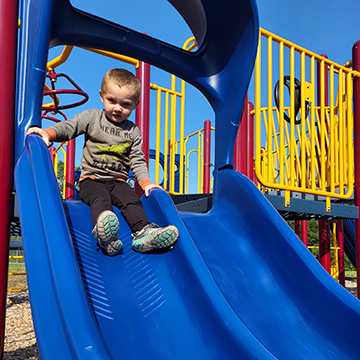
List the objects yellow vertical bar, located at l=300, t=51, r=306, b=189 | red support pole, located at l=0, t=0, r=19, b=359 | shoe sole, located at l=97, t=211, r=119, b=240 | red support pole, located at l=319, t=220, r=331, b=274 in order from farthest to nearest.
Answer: red support pole, located at l=319, t=220, r=331, b=274
yellow vertical bar, located at l=300, t=51, r=306, b=189
red support pole, located at l=0, t=0, r=19, b=359
shoe sole, located at l=97, t=211, r=119, b=240

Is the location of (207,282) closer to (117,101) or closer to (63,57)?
(117,101)

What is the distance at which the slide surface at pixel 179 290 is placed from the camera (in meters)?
1.00

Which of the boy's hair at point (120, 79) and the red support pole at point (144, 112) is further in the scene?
the red support pole at point (144, 112)

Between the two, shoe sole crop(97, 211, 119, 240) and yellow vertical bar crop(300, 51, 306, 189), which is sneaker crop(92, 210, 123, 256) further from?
yellow vertical bar crop(300, 51, 306, 189)

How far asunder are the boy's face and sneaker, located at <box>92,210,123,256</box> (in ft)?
2.21

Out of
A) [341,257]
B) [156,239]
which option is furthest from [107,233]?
[341,257]

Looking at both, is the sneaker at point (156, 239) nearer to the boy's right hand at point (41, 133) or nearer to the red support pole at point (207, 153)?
the boy's right hand at point (41, 133)

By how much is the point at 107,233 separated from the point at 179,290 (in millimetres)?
390

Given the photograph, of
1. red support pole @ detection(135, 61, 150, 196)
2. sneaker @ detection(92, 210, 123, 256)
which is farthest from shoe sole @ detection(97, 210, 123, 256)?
red support pole @ detection(135, 61, 150, 196)

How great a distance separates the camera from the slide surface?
100cm

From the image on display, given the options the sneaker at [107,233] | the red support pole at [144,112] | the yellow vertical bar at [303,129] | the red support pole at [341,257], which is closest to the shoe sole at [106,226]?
the sneaker at [107,233]

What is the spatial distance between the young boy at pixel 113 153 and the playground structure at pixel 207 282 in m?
0.09

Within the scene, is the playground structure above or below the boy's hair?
below

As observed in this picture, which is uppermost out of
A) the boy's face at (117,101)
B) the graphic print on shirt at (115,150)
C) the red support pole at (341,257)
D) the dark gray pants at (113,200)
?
the boy's face at (117,101)
